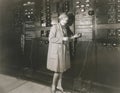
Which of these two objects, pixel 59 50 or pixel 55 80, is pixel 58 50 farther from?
pixel 55 80

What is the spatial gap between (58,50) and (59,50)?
0.4 inches

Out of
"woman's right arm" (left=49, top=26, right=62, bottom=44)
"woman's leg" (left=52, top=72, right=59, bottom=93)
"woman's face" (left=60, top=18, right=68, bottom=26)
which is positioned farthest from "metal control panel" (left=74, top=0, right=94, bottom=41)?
"woman's leg" (left=52, top=72, right=59, bottom=93)

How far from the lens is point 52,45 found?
1.80 m

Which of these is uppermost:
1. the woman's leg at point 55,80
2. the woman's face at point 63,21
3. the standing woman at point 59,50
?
the woman's face at point 63,21

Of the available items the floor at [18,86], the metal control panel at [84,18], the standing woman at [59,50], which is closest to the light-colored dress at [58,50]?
the standing woman at [59,50]

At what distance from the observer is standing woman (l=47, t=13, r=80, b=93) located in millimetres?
1707

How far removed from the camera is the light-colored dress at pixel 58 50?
172 cm

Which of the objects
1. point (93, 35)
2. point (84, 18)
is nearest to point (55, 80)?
point (93, 35)

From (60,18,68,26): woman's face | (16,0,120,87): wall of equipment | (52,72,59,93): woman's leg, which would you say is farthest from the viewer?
(52,72,59,93): woman's leg

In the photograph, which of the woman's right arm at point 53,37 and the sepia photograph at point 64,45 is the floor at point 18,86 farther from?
the woman's right arm at point 53,37

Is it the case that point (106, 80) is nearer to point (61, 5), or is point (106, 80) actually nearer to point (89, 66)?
point (89, 66)

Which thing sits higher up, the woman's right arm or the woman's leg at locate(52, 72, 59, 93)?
the woman's right arm

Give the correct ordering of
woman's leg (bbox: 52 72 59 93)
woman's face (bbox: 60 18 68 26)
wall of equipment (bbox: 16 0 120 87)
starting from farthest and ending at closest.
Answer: woman's leg (bbox: 52 72 59 93) → woman's face (bbox: 60 18 68 26) → wall of equipment (bbox: 16 0 120 87)

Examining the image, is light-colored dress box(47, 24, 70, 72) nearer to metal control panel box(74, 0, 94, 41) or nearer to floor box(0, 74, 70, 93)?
metal control panel box(74, 0, 94, 41)
